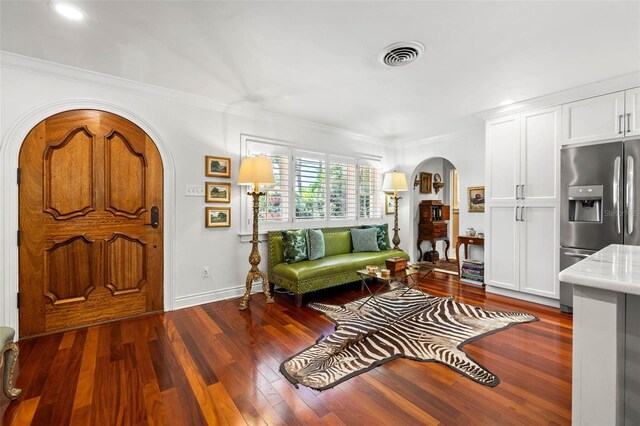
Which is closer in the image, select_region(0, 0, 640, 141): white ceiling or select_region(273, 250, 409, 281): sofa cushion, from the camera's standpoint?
select_region(0, 0, 640, 141): white ceiling

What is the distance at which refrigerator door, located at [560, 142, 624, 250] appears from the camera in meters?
2.90

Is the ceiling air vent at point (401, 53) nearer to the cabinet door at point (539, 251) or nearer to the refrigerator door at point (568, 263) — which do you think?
the cabinet door at point (539, 251)

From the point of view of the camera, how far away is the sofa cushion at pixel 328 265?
345 cm

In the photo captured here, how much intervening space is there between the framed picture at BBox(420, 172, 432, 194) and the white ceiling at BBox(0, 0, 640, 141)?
2715mm

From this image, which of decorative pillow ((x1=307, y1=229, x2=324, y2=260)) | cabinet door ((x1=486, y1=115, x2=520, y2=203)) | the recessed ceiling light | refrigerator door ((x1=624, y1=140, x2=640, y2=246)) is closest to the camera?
the recessed ceiling light

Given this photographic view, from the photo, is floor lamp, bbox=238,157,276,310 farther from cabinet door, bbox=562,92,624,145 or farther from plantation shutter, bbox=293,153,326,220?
cabinet door, bbox=562,92,624,145

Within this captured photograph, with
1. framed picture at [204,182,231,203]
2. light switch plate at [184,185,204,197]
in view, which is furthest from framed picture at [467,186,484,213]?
light switch plate at [184,185,204,197]

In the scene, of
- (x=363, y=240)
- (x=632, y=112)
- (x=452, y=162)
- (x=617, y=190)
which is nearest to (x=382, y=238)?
(x=363, y=240)

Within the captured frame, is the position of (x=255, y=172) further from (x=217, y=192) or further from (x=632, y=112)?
(x=632, y=112)

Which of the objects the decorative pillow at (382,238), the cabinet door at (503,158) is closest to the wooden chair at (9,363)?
the decorative pillow at (382,238)

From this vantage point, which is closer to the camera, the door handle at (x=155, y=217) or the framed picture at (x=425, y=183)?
the door handle at (x=155, y=217)

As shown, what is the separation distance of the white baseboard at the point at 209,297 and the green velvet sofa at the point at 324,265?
40 centimetres

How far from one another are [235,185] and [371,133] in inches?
104

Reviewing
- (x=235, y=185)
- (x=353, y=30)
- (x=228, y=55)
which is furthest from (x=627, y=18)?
(x=235, y=185)
